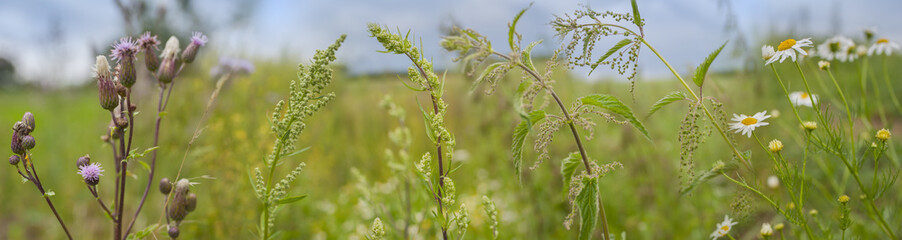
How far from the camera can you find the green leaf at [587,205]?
0.93 meters

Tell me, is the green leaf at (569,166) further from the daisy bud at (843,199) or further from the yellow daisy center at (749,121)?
the daisy bud at (843,199)

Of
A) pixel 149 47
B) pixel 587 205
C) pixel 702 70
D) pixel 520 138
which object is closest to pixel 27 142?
pixel 149 47

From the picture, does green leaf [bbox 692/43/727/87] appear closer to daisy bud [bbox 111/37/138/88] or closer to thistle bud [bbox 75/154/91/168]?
daisy bud [bbox 111/37/138/88]

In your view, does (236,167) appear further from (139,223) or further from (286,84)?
(286,84)

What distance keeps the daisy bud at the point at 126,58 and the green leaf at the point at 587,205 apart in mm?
995

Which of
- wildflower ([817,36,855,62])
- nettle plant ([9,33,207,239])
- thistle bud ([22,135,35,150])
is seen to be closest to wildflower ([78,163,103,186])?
nettle plant ([9,33,207,239])

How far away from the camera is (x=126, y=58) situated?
3.97 feet

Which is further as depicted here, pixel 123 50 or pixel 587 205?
pixel 123 50

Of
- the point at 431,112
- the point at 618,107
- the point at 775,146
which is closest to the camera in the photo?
the point at 618,107

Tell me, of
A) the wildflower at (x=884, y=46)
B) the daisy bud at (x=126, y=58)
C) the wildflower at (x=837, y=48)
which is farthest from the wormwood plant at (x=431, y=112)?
the wildflower at (x=884, y=46)

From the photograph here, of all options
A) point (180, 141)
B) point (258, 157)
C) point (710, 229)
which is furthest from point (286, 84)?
point (710, 229)

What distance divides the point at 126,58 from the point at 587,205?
3.48 feet

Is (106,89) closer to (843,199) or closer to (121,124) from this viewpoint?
(121,124)

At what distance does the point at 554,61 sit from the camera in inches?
37.6
